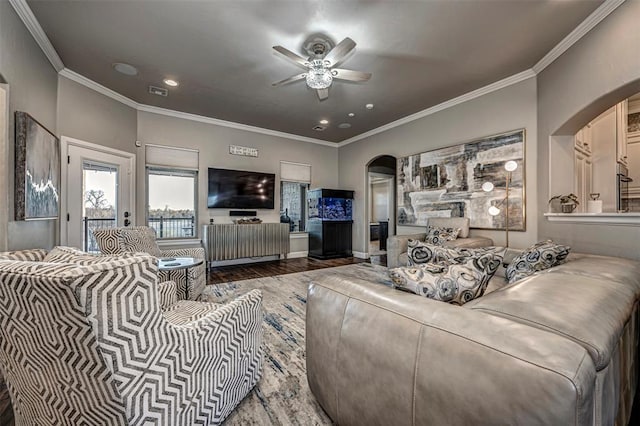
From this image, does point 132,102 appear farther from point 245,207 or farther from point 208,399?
point 208,399

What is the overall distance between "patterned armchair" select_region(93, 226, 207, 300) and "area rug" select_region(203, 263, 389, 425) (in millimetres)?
389

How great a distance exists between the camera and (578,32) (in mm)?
2541

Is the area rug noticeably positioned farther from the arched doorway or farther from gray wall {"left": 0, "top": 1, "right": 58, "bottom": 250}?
the arched doorway

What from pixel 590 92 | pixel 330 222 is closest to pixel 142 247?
pixel 330 222

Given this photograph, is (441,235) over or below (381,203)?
below

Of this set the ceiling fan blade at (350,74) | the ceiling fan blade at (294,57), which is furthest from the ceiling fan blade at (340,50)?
the ceiling fan blade at (294,57)

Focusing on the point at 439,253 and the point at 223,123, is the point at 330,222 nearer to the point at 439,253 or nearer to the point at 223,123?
the point at 223,123

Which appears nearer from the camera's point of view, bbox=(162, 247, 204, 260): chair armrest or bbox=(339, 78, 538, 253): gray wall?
bbox=(162, 247, 204, 260): chair armrest

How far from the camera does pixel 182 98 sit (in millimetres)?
4090

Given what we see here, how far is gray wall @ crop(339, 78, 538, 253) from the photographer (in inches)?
132

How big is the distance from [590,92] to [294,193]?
5005mm

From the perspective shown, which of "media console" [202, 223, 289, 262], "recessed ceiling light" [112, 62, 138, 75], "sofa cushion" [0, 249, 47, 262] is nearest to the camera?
"sofa cushion" [0, 249, 47, 262]

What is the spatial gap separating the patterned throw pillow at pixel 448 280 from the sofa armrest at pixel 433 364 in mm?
126

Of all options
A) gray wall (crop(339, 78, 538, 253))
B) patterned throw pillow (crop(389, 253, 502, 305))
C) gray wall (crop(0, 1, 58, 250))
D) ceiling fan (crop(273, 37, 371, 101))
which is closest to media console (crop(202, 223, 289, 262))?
gray wall (crop(339, 78, 538, 253))
